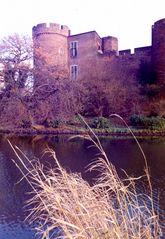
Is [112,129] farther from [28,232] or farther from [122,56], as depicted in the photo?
[28,232]

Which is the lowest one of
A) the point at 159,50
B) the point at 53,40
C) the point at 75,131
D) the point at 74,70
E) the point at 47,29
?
the point at 75,131

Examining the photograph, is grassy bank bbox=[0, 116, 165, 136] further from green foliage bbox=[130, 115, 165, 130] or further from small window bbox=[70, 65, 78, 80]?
small window bbox=[70, 65, 78, 80]

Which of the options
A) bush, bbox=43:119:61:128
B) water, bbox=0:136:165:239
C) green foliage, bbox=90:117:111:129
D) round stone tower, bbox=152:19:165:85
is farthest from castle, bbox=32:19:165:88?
water, bbox=0:136:165:239

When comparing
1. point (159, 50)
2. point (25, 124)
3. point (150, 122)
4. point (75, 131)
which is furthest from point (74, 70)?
point (150, 122)

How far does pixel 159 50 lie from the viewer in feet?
69.6

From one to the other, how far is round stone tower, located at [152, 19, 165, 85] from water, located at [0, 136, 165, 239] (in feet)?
24.9

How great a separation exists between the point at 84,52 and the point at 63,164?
1797cm

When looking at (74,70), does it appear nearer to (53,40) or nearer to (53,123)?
(53,40)

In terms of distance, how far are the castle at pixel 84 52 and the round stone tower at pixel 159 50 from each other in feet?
3.05

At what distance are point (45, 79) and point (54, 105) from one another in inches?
72.1

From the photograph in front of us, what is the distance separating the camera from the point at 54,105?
19.9 metres

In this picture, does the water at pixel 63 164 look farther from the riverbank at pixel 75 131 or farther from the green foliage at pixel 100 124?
the green foliage at pixel 100 124

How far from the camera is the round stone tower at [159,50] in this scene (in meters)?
20.9

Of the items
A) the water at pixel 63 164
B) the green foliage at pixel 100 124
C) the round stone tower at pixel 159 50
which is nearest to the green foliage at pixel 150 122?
the green foliage at pixel 100 124
